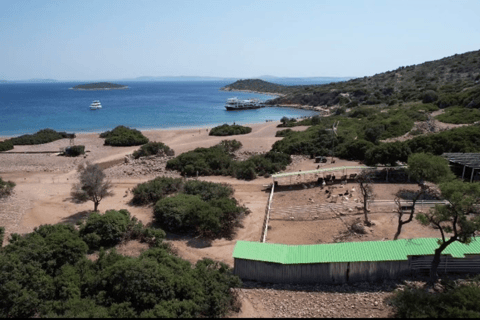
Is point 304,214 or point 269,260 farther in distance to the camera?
point 304,214

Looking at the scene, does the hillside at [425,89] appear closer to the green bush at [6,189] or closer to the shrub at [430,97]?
the shrub at [430,97]

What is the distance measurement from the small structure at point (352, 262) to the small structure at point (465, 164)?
985cm

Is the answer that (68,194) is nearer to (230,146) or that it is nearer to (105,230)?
(105,230)

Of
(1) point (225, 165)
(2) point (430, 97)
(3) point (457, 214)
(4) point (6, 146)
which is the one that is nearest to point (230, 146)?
(1) point (225, 165)

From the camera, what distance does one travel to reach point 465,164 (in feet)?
64.8

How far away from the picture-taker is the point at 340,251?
1132 cm

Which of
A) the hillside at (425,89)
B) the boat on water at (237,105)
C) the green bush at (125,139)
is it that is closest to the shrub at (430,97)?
the hillside at (425,89)

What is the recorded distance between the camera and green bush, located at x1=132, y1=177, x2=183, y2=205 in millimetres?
19766

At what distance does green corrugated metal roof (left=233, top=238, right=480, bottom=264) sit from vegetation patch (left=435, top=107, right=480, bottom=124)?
78.2 ft

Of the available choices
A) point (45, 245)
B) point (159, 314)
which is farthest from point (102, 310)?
point (45, 245)

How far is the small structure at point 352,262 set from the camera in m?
10.9

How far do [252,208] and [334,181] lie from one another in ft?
20.0

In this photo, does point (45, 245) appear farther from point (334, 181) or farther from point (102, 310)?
point (334, 181)

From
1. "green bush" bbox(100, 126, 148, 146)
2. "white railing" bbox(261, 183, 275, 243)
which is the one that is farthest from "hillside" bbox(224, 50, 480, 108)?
"green bush" bbox(100, 126, 148, 146)
